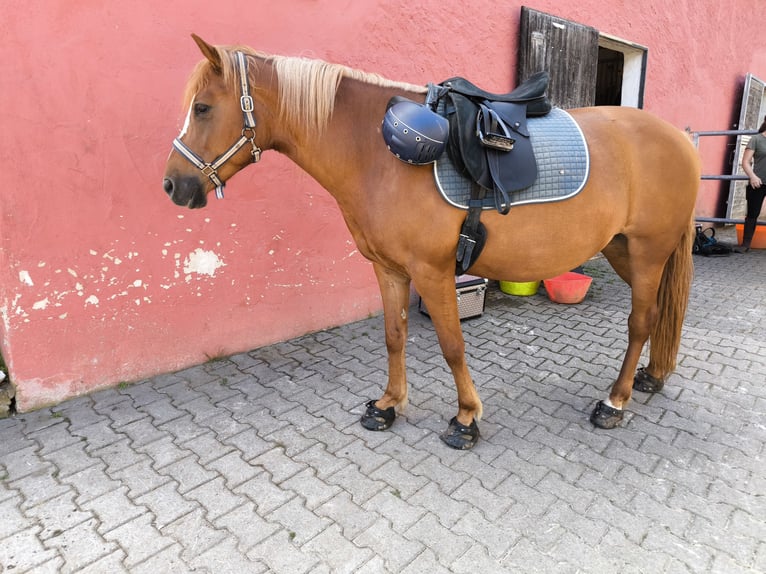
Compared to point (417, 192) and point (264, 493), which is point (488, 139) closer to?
point (417, 192)

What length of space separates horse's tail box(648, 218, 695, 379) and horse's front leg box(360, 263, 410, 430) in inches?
62.8

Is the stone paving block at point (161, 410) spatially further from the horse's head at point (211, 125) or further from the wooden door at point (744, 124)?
the wooden door at point (744, 124)

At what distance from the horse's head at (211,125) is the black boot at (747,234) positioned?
7581 mm

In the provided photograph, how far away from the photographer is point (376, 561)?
174cm

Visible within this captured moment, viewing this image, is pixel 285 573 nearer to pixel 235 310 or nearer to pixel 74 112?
pixel 235 310

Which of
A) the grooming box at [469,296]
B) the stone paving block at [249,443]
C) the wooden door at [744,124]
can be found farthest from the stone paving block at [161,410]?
the wooden door at [744,124]

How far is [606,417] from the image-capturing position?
2.58 meters

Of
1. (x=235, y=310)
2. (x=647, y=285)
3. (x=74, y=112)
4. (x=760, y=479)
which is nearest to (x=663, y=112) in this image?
(x=647, y=285)

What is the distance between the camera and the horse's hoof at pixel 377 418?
102 inches

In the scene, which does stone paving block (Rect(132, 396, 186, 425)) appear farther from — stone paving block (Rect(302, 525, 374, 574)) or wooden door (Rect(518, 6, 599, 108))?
wooden door (Rect(518, 6, 599, 108))

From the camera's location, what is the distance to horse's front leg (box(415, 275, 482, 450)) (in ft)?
7.29

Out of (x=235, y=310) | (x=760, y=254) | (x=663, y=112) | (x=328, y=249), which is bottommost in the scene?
(x=760, y=254)

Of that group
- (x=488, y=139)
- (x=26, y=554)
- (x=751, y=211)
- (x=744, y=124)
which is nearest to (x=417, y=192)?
(x=488, y=139)

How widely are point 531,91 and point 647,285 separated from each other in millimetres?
1261
